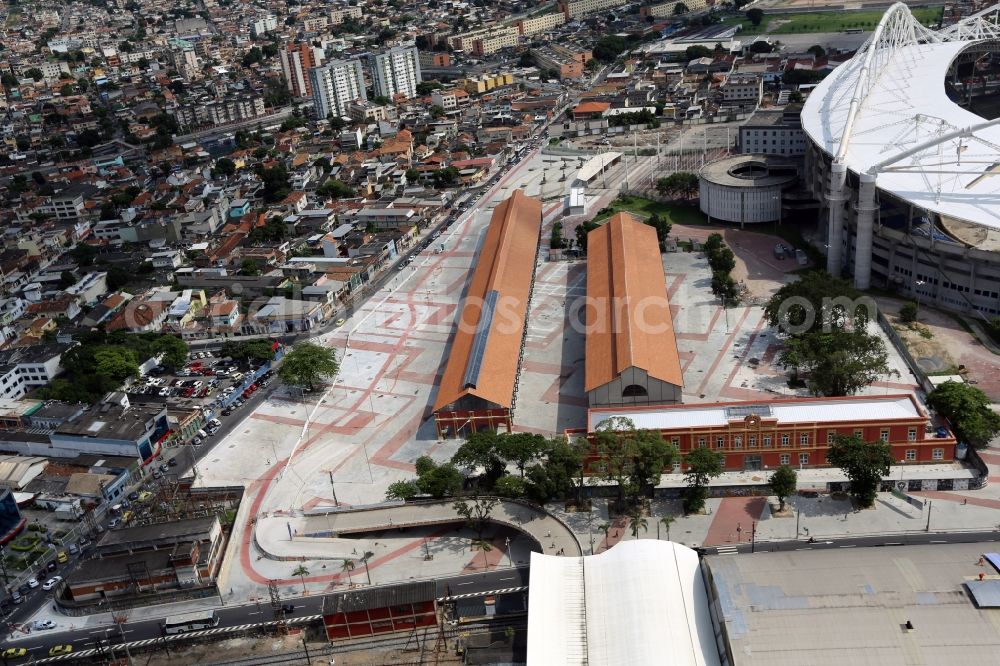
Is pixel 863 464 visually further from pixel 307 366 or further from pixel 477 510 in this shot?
pixel 307 366

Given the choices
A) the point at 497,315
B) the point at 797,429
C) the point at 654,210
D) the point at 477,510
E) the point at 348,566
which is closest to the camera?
the point at 348,566

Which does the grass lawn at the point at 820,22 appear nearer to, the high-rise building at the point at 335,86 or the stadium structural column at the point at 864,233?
the high-rise building at the point at 335,86

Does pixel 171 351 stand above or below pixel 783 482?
above

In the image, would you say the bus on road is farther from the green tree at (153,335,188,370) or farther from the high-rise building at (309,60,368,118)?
the high-rise building at (309,60,368,118)

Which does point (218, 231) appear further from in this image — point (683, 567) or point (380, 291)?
point (683, 567)

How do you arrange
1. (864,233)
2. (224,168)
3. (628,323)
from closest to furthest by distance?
(628,323)
(864,233)
(224,168)

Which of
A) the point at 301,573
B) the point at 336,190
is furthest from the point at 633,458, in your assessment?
the point at 336,190

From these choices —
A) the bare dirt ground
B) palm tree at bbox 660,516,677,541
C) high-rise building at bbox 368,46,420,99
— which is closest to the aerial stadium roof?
the bare dirt ground
